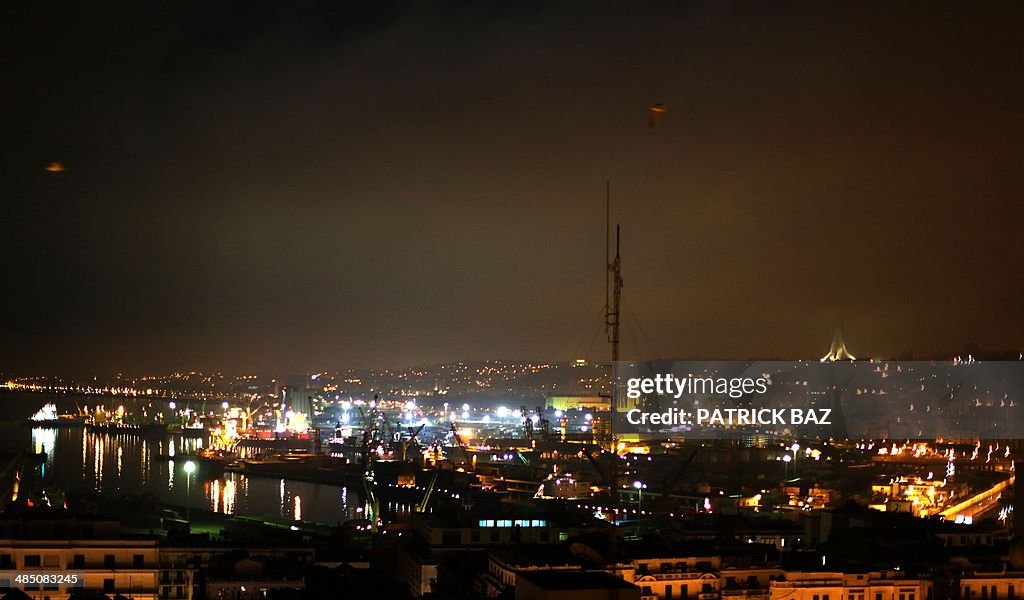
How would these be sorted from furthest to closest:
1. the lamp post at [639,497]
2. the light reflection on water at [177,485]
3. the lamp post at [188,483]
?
the light reflection on water at [177,485] → the lamp post at [188,483] → the lamp post at [639,497]

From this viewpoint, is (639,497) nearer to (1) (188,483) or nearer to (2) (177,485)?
(2) (177,485)

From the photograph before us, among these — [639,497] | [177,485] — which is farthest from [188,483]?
[639,497]

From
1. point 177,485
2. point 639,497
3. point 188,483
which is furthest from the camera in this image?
point 188,483

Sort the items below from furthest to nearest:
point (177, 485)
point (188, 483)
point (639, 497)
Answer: point (188, 483), point (177, 485), point (639, 497)

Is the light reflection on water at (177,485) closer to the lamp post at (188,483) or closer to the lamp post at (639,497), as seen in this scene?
the lamp post at (188,483)

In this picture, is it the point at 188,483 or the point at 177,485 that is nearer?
the point at 177,485

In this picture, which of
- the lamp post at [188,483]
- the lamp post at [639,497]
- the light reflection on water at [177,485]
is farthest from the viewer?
the light reflection on water at [177,485]

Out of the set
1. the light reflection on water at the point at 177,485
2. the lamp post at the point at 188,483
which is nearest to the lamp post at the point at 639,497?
the light reflection on water at the point at 177,485

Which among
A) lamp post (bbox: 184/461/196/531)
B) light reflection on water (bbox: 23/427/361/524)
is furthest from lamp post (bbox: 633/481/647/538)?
lamp post (bbox: 184/461/196/531)

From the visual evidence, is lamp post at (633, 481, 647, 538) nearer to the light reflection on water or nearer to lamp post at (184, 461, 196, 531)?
the light reflection on water
